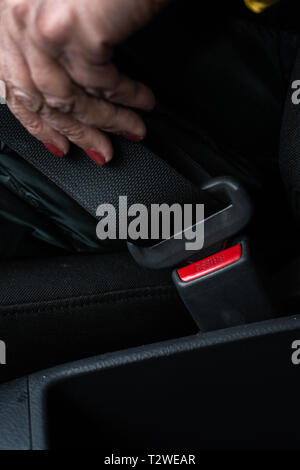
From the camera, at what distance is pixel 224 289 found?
2.62 feet

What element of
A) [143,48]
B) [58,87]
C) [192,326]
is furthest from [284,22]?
[192,326]

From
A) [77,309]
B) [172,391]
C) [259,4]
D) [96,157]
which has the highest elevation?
[259,4]

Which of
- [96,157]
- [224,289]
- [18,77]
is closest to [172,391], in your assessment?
[224,289]

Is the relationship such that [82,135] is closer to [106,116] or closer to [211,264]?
[106,116]

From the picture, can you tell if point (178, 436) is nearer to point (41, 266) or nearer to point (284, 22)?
point (41, 266)

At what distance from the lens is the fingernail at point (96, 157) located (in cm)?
74

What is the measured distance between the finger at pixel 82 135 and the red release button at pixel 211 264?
7.1 inches

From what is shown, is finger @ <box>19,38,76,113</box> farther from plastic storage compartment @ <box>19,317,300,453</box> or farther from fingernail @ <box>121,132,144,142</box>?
plastic storage compartment @ <box>19,317,300,453</box>

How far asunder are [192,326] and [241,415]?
0.17 m

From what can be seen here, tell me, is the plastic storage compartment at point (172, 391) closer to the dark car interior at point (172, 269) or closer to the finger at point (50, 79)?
the dark car interior at point (172, 269)

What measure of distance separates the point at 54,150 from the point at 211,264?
0.79 feet

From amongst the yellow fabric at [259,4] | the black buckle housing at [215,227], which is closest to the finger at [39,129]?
the black buckle housing at [215,227]

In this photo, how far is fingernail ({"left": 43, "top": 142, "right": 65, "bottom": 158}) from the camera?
2.46 ft
